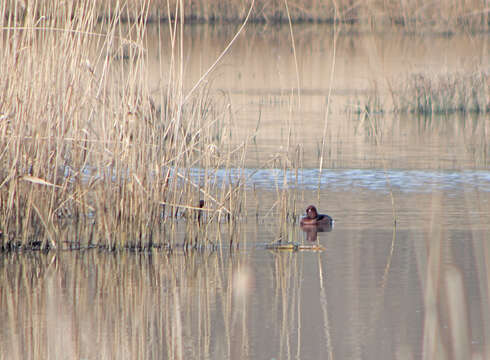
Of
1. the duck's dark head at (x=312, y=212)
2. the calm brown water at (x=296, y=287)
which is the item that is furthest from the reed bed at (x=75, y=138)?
the duck's dark head at (x=312, y=212)

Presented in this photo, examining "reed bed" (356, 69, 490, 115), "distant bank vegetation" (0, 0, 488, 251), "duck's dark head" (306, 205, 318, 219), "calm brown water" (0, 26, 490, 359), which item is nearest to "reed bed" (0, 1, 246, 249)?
"distant bank vegetation" (0, 0, 488, 251)

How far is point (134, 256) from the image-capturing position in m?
7.78

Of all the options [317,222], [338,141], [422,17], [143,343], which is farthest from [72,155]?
[422,17]

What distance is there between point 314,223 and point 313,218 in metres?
0.04

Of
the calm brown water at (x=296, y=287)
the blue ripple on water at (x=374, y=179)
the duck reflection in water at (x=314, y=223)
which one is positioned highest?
the blue ripple on water at (x=374, y=179)

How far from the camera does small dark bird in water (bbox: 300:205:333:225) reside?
8.73 metres

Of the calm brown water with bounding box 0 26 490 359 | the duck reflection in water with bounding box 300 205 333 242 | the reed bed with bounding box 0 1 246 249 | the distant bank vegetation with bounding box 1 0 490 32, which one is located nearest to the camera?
the calm brown water with bounding box 0 26 490 359

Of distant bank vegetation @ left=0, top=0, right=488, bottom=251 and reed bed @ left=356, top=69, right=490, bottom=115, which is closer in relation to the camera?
distant bank vegetation @ left=0, top=0, right=488, bottom=251

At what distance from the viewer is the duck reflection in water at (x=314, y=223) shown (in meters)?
8.70

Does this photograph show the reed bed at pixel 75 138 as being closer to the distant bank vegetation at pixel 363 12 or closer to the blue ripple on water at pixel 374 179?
the blue ripple on water at pixel 374 179

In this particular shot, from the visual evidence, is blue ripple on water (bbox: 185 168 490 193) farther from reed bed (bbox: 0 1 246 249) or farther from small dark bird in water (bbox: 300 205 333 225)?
reed bed (bbox: 0 1 246 249)

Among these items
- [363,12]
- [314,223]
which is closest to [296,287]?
[314,223]

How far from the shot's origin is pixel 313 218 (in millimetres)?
8758

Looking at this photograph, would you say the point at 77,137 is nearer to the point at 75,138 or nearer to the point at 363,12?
the point at 75,138
